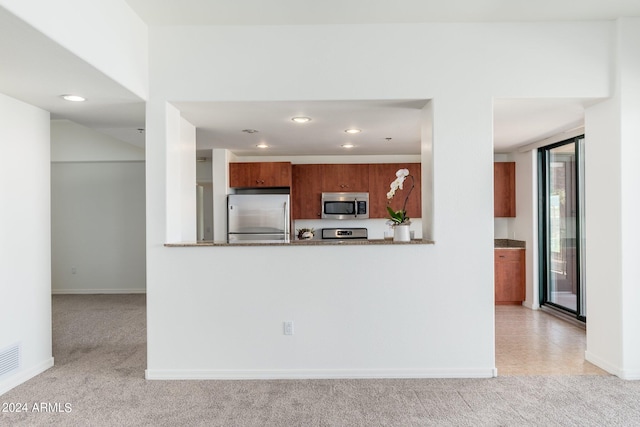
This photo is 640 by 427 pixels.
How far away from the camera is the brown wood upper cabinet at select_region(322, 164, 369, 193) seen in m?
6.39

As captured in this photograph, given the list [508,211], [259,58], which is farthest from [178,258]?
[508,211]

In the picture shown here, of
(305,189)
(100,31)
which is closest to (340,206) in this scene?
(305,189)

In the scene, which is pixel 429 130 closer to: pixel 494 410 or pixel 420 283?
pixel 420 283

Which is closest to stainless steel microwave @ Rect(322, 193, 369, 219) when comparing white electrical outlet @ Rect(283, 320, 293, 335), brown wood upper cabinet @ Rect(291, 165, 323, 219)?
brown wood upper cabinet @ Rect(291, 165, 323, 219)

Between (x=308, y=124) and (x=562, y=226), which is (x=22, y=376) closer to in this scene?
(x=308, y=124)

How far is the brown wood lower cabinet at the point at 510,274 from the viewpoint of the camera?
5.91 metres

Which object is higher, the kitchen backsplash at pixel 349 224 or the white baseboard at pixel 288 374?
the kitchen backsplash at pixel 349 224

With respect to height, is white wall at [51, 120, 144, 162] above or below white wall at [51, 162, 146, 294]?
above

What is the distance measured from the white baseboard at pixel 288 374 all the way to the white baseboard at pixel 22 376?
3.06 feet

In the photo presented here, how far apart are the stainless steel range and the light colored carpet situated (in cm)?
347

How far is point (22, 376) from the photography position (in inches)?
130

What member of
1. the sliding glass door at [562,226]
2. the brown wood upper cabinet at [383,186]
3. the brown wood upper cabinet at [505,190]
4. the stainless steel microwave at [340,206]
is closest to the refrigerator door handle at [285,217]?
the stainless steel microwave at [340,206]

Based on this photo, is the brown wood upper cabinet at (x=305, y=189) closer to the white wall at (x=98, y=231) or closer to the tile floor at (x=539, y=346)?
the white wall at (x=98, y=231)

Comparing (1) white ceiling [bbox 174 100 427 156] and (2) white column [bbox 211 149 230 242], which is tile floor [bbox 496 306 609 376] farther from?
(2) white column [bbox 211 149 230 242]
